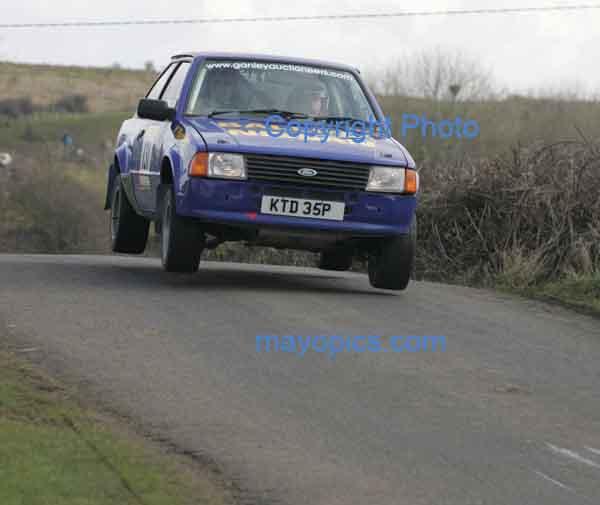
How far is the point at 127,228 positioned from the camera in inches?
543

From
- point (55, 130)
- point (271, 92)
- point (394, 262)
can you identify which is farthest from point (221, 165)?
point (55, 130)

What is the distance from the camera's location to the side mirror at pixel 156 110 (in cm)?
1165

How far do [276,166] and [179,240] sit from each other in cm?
105

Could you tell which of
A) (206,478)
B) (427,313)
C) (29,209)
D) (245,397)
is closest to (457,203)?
(427,313)

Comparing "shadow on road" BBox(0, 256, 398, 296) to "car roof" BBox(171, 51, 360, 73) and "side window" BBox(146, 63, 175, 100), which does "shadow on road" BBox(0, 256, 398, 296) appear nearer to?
"side window" BBox(146, 63, 175, 100)

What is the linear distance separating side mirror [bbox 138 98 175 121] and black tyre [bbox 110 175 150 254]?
2073mm

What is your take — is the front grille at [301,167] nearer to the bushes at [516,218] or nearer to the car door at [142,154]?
the car door at [142,154]

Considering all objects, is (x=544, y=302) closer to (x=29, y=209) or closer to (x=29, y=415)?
(x=29, y=415)

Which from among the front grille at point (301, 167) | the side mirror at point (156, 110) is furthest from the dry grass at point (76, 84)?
the front grille at point (301, 167)

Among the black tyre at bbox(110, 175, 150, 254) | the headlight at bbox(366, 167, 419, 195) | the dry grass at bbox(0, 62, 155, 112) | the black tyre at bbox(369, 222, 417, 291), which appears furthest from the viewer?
the dry grass at bbox(0, 62, 155, 112)

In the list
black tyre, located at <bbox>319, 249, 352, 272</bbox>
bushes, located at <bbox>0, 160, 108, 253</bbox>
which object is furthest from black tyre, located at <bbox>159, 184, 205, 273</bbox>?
bushes, located at <bbox>0, 160, 108, 253</bbox>

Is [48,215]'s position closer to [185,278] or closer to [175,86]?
[175,86]

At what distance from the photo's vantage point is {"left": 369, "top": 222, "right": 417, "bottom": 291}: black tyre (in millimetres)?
11516

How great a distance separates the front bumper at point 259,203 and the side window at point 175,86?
1.48 m
